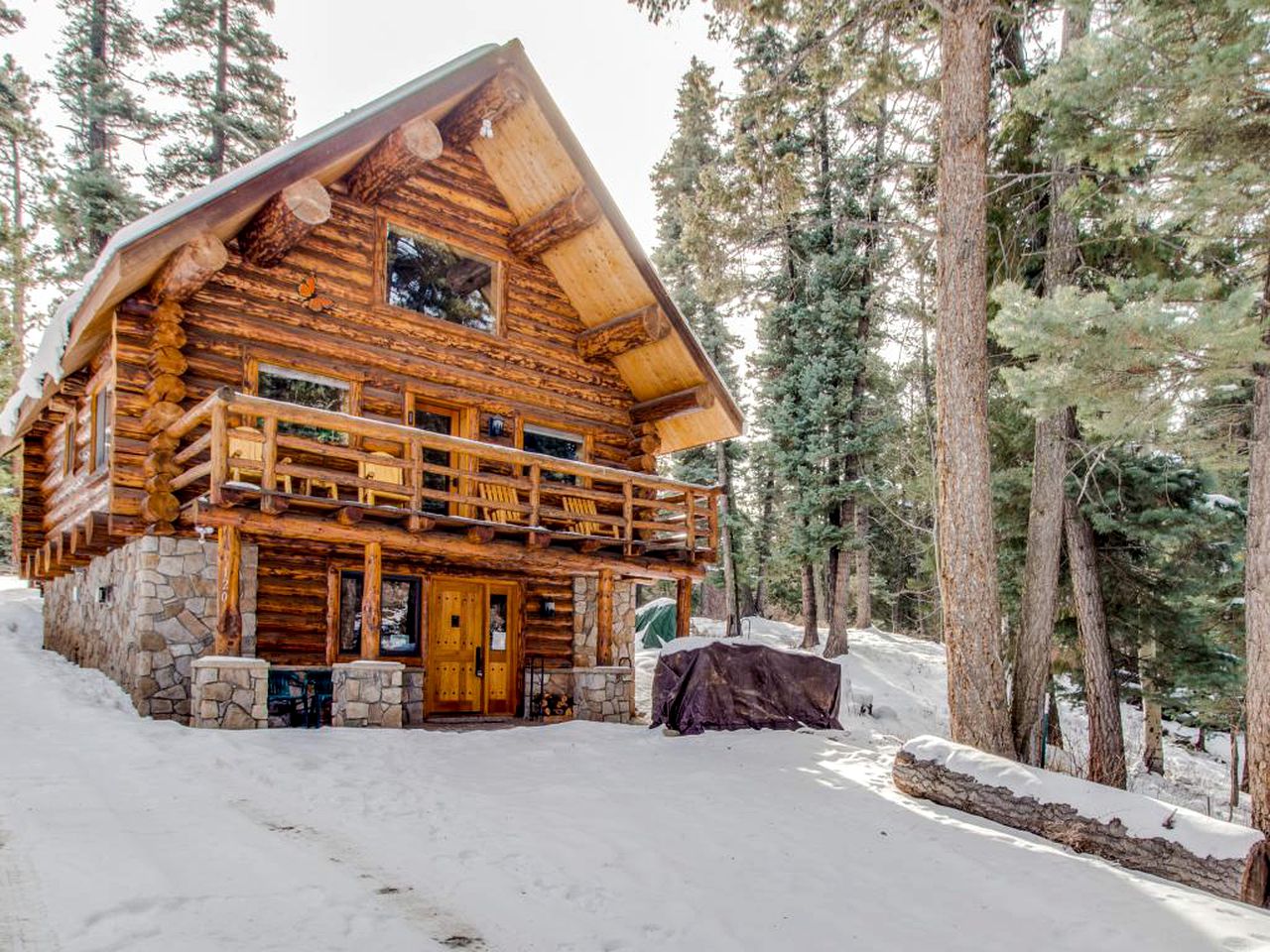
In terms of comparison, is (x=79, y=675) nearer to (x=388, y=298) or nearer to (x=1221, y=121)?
(x=388, y=298)

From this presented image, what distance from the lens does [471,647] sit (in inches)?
516

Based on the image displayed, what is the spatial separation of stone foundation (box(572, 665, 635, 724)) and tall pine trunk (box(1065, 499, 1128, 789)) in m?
7.03

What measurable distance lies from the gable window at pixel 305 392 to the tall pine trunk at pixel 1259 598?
10473 millimetres

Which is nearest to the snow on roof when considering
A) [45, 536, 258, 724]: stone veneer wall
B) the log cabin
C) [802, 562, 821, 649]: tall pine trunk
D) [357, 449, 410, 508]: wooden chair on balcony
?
the log cabin

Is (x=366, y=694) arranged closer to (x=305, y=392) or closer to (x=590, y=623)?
(x=305, y=392)

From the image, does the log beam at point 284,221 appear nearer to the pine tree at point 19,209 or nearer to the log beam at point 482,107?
the log beam at point 482,107

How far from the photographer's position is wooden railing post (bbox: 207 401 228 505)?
8.64 meters

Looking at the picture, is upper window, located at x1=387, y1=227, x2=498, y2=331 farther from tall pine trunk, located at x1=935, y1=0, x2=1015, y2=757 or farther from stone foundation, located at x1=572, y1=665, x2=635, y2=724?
tall pine trunk, located at x1=935, y1=0, x2=1015, y2=757

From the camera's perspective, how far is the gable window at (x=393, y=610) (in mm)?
11766

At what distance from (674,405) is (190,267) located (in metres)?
7.72

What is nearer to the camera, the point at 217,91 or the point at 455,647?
the point at 455,647

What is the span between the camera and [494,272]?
1364cm

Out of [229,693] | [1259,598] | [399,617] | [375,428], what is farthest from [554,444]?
[1259,598]

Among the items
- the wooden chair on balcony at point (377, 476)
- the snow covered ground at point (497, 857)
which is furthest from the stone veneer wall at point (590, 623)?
the snow covered ground at point (497, 857)
